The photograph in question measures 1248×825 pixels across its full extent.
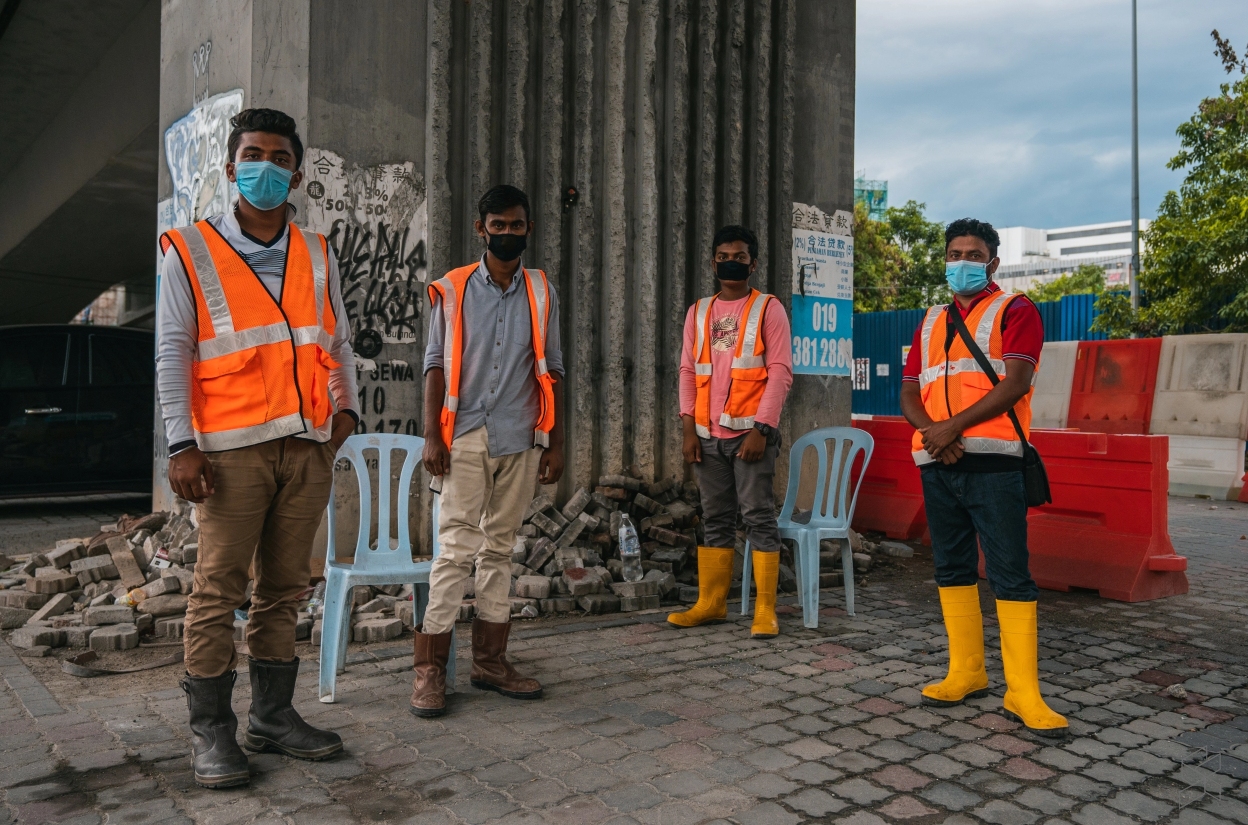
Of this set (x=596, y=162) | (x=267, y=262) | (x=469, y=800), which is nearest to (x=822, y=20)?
(x=596, y=162)

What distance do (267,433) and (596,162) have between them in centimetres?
467

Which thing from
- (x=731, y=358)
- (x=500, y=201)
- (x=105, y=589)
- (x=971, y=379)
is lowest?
(x=105, y=589)

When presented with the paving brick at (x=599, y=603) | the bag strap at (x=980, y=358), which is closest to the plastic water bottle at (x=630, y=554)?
the paving brick at (x=599, y=603)

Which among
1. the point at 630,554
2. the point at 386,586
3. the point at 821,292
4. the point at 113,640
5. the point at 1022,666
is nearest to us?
the point at 1022,666

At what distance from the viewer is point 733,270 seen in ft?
17.6

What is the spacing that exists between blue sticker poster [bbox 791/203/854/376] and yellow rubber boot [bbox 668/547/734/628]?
3.18 meters

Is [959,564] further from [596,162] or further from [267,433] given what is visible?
[596,162]

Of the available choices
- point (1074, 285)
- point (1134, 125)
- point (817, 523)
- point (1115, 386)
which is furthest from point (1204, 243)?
point (1074, 285)

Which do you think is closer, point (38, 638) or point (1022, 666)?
point (1022, 666)

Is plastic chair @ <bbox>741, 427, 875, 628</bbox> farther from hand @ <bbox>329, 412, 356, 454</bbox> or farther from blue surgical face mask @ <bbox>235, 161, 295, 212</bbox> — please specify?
blue surgical face mask @ <bbox>235, 161, 295, 212</bbox>

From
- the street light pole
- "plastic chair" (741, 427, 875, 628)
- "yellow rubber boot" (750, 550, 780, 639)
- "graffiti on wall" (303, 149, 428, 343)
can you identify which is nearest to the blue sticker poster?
"plastic chair" (741, 427, 875, 628)

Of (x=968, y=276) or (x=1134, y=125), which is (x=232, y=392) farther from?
(x=1134, y=125)

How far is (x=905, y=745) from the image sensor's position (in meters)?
3.63

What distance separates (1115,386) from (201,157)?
11.7m
